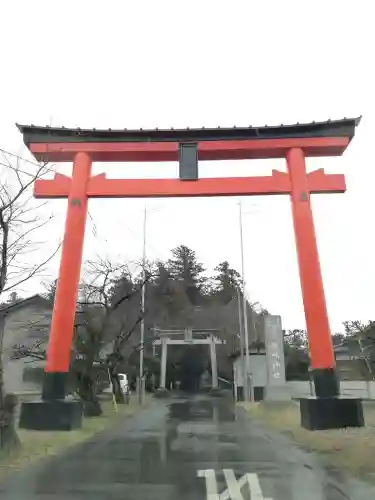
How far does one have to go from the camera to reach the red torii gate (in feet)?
43.2

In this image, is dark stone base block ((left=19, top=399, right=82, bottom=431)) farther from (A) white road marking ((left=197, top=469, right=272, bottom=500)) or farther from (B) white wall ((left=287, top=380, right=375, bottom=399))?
(B) white wall ((left=287, top=380, right=375, bottom=399))

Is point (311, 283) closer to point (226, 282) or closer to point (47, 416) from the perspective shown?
point (47, 416)

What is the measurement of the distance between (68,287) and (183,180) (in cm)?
456

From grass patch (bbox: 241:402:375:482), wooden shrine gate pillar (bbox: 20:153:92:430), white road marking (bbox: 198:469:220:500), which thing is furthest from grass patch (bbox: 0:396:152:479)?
grass patch (bbox: 241:402:375:482)

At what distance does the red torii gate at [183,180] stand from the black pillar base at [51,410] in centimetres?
4

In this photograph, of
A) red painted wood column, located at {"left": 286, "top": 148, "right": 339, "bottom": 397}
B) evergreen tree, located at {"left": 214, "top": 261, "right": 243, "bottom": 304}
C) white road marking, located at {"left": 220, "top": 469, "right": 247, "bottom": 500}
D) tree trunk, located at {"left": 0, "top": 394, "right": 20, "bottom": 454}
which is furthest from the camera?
evergreen tree, located at {"left": 214, "top": 261, "right": 243, "bottom": 304}

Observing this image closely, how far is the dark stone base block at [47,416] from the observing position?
488 inches

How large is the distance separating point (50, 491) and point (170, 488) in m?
1.67

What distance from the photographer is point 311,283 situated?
43.3 ft

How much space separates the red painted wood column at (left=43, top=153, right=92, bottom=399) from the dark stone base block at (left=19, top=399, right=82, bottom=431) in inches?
11.7

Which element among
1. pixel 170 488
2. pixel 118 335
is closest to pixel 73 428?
pixel 170 488

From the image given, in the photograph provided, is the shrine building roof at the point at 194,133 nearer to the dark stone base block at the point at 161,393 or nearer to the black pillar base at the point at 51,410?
the black pillar base at the point at 51,410

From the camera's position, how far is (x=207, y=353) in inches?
2035

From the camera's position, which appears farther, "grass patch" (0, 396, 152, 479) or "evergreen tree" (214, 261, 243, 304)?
"evergreen tree" (214, 261, 243, 304)
